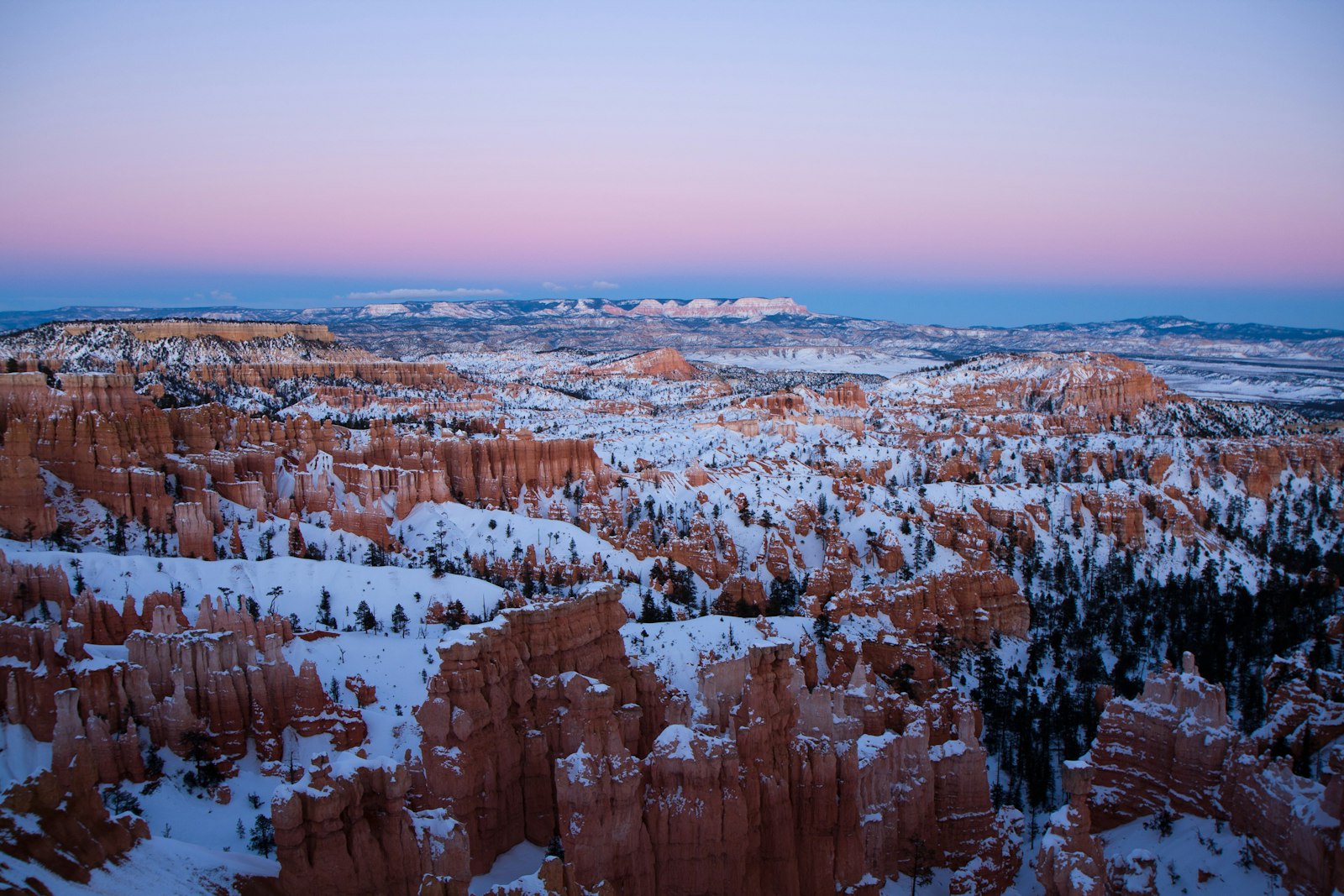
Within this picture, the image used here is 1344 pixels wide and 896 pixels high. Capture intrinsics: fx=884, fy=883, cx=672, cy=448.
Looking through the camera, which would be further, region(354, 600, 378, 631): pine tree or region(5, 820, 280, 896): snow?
region(354, 600, 378, 631): pine tree

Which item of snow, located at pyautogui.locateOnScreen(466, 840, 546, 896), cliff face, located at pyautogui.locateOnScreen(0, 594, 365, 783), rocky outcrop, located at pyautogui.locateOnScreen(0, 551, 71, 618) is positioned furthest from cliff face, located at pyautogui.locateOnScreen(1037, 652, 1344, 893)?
rocky outcrop, located at pyautogui.locateOnScreen(0, 551, 71, 618)

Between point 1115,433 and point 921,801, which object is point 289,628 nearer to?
point 921,801

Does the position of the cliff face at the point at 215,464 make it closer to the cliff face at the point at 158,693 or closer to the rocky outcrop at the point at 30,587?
the rocky outcrop at the point at 30,587

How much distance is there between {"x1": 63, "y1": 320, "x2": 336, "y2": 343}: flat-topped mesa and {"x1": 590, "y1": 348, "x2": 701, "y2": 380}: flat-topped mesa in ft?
172

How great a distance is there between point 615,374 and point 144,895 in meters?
158

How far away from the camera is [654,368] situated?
573 ft

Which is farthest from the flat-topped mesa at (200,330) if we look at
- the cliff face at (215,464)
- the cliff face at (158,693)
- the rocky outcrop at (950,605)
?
the rocky outcrop at (950,605)

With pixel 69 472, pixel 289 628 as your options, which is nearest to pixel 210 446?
pixel 69 472

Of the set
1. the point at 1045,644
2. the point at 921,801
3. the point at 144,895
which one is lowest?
the point at 1045,644

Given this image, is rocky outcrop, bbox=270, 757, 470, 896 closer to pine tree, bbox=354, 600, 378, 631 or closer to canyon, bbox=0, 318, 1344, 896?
canyon, bbox=0, 318, 1344, 896

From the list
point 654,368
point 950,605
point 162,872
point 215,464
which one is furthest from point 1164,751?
point 654,368

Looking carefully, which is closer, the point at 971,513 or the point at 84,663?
the point at 84,663

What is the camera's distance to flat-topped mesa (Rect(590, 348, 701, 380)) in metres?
172

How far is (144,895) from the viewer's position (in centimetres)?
1334
